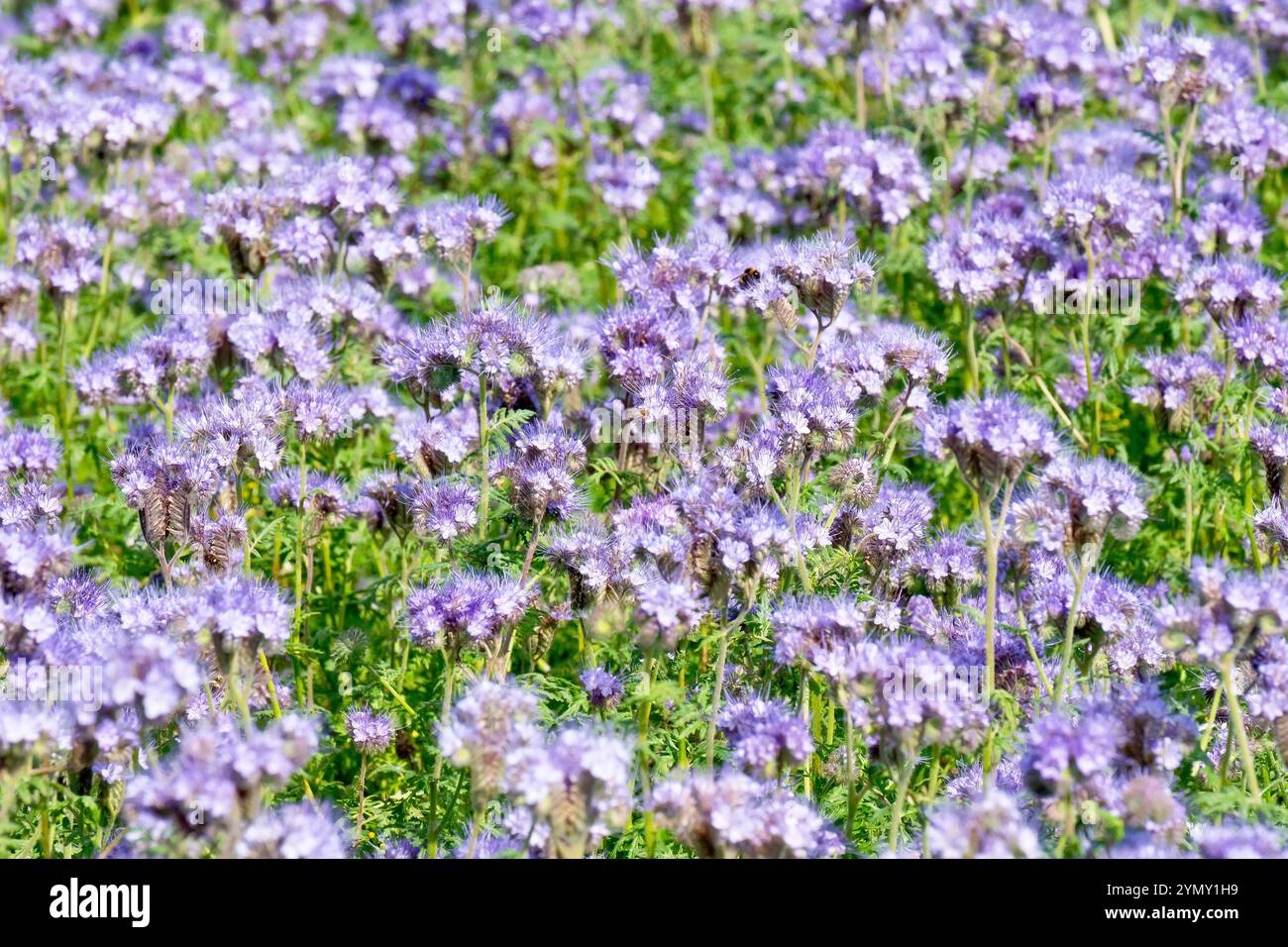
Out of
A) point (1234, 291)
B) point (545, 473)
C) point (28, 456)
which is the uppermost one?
point (1234, 291)

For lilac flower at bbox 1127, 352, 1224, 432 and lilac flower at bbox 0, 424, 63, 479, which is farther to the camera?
lilac flower at bbox 1127, 352, 1224, 432

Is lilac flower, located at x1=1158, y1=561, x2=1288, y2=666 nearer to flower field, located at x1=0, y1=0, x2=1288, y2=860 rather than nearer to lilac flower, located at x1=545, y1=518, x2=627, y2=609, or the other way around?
flower field, located at x1=0, y1=0, x2=1288, y2=860

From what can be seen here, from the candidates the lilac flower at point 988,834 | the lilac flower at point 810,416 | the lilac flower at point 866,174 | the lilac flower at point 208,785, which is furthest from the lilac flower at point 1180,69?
the lilac flower at point 208,785

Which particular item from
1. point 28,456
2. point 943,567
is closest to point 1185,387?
point 943,567

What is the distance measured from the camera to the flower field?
504 cm

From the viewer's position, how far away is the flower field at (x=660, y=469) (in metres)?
5.04

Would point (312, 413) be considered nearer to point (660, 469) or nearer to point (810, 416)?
point (660, 469)

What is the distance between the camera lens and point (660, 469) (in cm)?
657

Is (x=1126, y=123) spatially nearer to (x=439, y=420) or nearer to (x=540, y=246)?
(x=540, y=246)

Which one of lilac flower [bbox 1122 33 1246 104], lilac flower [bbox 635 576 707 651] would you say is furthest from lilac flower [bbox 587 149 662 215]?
lilac flower [bbox 635 576 707 651]

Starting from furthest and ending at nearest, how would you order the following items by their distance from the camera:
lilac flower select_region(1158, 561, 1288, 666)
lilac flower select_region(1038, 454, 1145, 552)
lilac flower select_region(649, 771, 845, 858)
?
1. lilac flower select_region(1038, 454, 1145, 552)
2. lilac flower select_region(1158, 561, 1288, 666)
3. lilac flower select_region(649, 771, 845, 858)

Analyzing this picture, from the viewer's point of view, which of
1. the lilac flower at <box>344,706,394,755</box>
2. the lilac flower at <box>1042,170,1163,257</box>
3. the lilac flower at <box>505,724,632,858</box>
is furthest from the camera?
the lilac flower at <box>1042,170,1163,257</box>

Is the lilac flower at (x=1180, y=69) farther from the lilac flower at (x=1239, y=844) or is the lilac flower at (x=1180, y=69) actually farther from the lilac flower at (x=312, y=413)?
the lilac flower at (x=1239, y=844)
